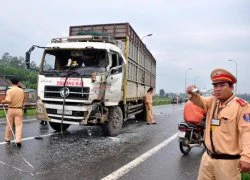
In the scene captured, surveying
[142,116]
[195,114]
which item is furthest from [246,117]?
[142,116]

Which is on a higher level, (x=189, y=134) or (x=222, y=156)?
(x=222, y=156)

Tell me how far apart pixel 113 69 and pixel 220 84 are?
7.60 meters

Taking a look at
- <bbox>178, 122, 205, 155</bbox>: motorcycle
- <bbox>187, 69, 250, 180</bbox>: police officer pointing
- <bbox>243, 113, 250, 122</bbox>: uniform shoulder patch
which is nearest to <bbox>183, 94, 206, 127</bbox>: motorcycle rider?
<bbox>178, 122, 205, 155</bbox>: motorcycle

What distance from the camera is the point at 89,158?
317 inches

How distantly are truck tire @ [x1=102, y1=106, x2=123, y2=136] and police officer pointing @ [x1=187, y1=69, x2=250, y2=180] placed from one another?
25.2 feet

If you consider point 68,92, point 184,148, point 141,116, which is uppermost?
point 68,92

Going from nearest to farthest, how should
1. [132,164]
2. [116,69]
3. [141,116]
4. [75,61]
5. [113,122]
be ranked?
[132,164] → [75,61] → [116,69] → [113,122] → [141,116]

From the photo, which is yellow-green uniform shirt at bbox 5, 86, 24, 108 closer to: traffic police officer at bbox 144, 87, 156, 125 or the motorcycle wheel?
the motorcycle wheel

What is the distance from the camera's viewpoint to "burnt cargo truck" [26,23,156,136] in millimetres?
10500

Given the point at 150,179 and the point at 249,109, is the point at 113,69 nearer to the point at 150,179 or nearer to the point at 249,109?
the point at 150,179

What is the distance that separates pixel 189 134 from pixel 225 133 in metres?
5.27

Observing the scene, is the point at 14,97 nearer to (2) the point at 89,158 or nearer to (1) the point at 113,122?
(2) the point at 89,158

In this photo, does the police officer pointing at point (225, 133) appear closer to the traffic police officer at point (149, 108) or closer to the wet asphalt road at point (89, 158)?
the wet asphalt road at point (89, 158)

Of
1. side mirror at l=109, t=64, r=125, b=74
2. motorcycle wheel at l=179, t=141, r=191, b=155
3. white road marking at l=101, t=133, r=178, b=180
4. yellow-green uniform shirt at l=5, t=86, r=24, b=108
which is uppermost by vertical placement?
side mirror at l=109, t=64, r=125, b=74
